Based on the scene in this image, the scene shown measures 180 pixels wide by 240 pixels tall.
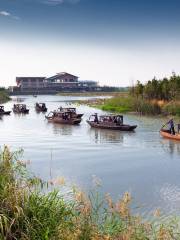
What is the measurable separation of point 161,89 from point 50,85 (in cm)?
12600

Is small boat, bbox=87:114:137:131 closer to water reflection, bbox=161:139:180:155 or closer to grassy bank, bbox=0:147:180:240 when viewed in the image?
water reflection, bbox=161:139:180:155

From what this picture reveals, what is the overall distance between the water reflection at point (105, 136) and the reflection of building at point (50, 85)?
13470cm

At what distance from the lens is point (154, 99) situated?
67.4 m

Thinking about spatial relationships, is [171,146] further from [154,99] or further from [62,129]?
[154,99]

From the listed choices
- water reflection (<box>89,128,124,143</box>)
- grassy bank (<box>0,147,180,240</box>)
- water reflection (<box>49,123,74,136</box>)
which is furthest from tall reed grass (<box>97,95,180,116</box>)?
grassy bank (<box>0,147,180,240</box>)

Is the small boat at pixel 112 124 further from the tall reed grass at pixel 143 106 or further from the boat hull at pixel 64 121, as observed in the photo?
the tall reed grass at pixel 143 106

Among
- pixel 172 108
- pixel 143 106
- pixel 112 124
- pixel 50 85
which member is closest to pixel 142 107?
pixel 143 106

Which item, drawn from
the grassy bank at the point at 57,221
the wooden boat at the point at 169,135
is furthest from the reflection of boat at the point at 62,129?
the grassy bank at the point at 57,221

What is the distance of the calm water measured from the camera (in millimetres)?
20209

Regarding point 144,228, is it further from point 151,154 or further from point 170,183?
point 151,154

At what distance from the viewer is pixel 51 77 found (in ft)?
637

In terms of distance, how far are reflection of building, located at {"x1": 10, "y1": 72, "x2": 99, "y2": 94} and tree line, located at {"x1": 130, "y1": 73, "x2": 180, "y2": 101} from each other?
369ft

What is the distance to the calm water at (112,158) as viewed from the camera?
20209mm

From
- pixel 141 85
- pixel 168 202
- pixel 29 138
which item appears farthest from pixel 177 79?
pixel 168 202
